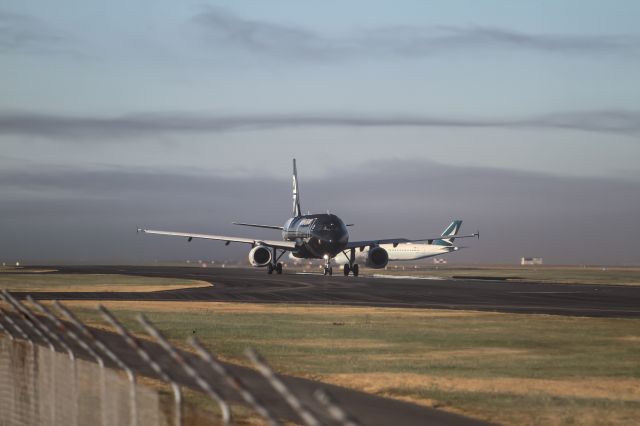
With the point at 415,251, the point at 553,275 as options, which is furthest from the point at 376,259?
the point at 415,251

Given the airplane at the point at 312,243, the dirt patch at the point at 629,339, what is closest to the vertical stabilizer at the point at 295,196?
the airplane at the point at 312,243

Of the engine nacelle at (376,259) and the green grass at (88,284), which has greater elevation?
the engine nacelle at (376,259)

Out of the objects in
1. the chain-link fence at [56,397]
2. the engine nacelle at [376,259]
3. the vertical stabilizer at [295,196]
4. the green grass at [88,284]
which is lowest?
the chain-link fence at [56,397]

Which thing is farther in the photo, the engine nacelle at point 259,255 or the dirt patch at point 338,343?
the engine nacelle at point 259,255

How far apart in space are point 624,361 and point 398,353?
489 cm

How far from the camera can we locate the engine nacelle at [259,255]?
83.4 metres

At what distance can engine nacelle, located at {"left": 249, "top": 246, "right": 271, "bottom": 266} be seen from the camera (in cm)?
8338

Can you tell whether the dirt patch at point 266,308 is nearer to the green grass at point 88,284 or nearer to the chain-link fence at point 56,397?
the green grass at point 88,284

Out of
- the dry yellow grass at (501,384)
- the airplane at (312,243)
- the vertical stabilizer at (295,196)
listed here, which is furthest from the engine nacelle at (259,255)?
the dry yellow grass at (501,384)

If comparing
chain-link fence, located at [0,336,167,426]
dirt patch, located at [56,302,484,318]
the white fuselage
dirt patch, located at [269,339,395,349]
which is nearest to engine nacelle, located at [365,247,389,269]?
dirt patch, located at [56,302,484,318]

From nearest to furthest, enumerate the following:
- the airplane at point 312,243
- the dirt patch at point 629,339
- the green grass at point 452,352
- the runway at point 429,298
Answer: the green grass at point 452,352
the dirt patch at point 629,339
the runway at point 429,298
the airplane at point 312,243

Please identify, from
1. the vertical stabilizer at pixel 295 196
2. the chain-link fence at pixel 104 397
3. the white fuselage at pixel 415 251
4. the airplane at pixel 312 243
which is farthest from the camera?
the white fuselage at pixel 415 251

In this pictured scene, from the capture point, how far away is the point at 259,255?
83.7 meters

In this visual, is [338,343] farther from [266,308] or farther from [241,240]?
[241,240]
